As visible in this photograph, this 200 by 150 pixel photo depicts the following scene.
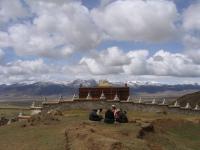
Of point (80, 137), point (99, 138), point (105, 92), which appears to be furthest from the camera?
point (105, 92)

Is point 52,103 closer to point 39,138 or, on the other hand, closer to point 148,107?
point 148,107

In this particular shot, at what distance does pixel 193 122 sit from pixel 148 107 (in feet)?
30.2

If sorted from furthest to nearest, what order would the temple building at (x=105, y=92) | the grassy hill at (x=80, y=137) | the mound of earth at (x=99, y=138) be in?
the temple building at (x=105, y=92), the grassy hill at (x=80, y=137), the mound of earth at (x=99, y=138)

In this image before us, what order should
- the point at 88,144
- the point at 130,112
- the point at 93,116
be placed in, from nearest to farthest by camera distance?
the point at 88,144 < the point at 93,116 < the point at 130,112

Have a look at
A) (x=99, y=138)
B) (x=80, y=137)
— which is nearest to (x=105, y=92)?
(x=80, y=137)

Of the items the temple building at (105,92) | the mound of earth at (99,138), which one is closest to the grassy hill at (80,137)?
the mound of earth at (99,138)

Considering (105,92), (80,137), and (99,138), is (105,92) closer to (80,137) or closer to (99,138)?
(80,137)

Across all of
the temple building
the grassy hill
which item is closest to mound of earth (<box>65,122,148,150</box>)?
the grassy hill

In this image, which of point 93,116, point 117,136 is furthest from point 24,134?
point 117,136

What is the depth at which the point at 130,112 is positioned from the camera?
65438 mm

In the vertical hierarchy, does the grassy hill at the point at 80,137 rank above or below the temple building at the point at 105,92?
below

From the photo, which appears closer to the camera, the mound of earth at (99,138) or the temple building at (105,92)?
the mound of earth at (99,138)

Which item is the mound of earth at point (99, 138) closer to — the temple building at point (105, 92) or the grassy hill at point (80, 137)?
the grassy hill at point (80, 137)

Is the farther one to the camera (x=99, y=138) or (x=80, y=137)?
(x=80, y=137)
